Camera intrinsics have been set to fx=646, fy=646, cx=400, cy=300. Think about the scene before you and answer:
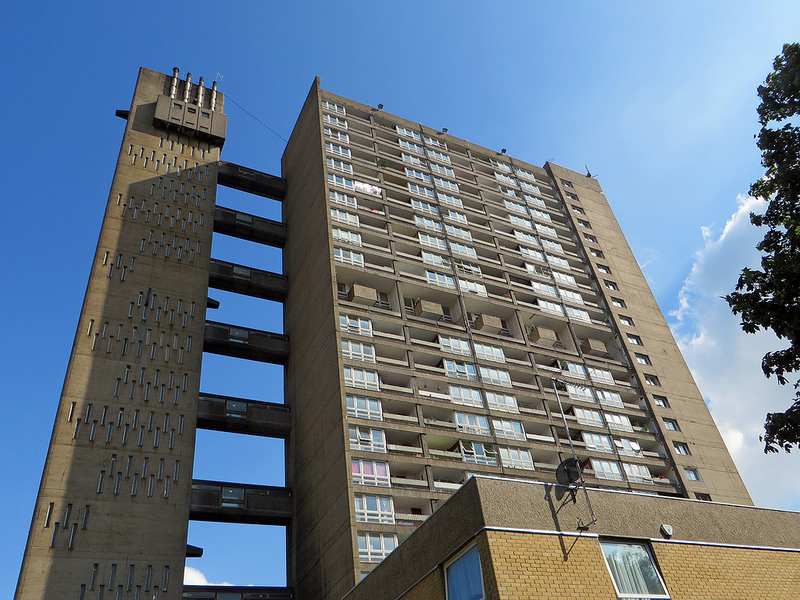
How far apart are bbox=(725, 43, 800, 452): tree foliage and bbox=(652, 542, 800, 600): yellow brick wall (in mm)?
3017

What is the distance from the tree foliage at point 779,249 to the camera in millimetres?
17594

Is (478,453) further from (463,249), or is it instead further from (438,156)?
(438,156)

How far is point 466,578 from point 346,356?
1105 inches

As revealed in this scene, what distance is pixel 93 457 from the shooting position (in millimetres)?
37094

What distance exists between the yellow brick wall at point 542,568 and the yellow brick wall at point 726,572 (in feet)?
7.48

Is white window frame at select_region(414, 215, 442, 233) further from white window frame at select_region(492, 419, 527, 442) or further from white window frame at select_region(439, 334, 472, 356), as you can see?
white window frame at select_region(492, 419, 527, 442)

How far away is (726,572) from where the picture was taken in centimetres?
1655

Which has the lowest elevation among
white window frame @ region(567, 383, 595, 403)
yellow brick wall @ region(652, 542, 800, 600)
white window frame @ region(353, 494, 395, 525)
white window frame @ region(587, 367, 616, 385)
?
yellow brick wall @ region(652, 542, 800, 600)

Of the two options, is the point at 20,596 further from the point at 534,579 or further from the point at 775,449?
the point at 775,449

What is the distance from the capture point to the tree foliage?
1759 centimetres

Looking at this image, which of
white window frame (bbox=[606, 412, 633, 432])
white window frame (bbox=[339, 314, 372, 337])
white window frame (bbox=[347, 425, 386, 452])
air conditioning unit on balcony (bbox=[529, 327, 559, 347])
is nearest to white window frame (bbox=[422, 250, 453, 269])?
air conditioning unit on balcony (bbox=[529, 327, 559, 347])

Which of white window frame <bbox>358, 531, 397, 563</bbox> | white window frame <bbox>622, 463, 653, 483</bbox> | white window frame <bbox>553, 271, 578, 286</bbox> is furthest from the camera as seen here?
white window frame <bbox>553, 271, 578, 286</bbox>

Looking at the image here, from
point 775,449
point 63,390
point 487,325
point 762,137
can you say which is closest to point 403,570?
point 775,449

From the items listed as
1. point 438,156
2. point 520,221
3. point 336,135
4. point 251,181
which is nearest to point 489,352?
point 520,221
